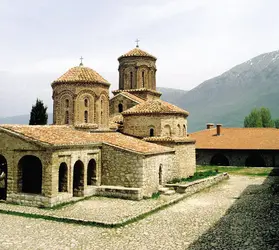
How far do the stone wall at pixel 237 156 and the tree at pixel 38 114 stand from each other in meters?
16.7

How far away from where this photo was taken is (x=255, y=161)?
31.5 meters

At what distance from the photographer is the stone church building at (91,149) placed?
14.9 m

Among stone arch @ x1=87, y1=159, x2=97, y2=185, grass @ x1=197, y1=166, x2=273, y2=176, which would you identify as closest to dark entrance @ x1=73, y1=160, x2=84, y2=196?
stone arch @ x1=87, y1=159, x2=97, y2=185

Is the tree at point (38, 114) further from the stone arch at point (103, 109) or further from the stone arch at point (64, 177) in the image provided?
the stone arch at point (64, 177)

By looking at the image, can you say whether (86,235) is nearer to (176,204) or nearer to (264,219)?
(176,204)

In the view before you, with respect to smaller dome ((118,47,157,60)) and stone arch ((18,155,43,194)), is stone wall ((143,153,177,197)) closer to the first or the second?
stone arch ((18,155,43,194))

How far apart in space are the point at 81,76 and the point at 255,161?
65.5 feet

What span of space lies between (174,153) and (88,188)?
6851 mm

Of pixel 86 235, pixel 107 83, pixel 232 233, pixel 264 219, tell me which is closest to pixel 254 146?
pixel 107 83

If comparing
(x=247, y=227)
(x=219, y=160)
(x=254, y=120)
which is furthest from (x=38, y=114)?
(x=254, y=120)

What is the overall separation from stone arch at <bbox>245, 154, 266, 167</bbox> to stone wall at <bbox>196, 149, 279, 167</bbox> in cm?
27

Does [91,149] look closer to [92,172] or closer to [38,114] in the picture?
[92,172]

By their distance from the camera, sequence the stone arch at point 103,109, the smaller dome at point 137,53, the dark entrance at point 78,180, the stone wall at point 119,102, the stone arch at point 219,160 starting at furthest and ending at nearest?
the stone arch at point 219,160 → the smaller dome at point 137,53 → the stone wall at point 119,102 → the stone arch at point 103,109 → the dark entrance at point 78,180

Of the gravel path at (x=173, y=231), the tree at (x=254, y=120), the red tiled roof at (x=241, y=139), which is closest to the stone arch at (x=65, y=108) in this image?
the gravel path at (x=173, y=231)
